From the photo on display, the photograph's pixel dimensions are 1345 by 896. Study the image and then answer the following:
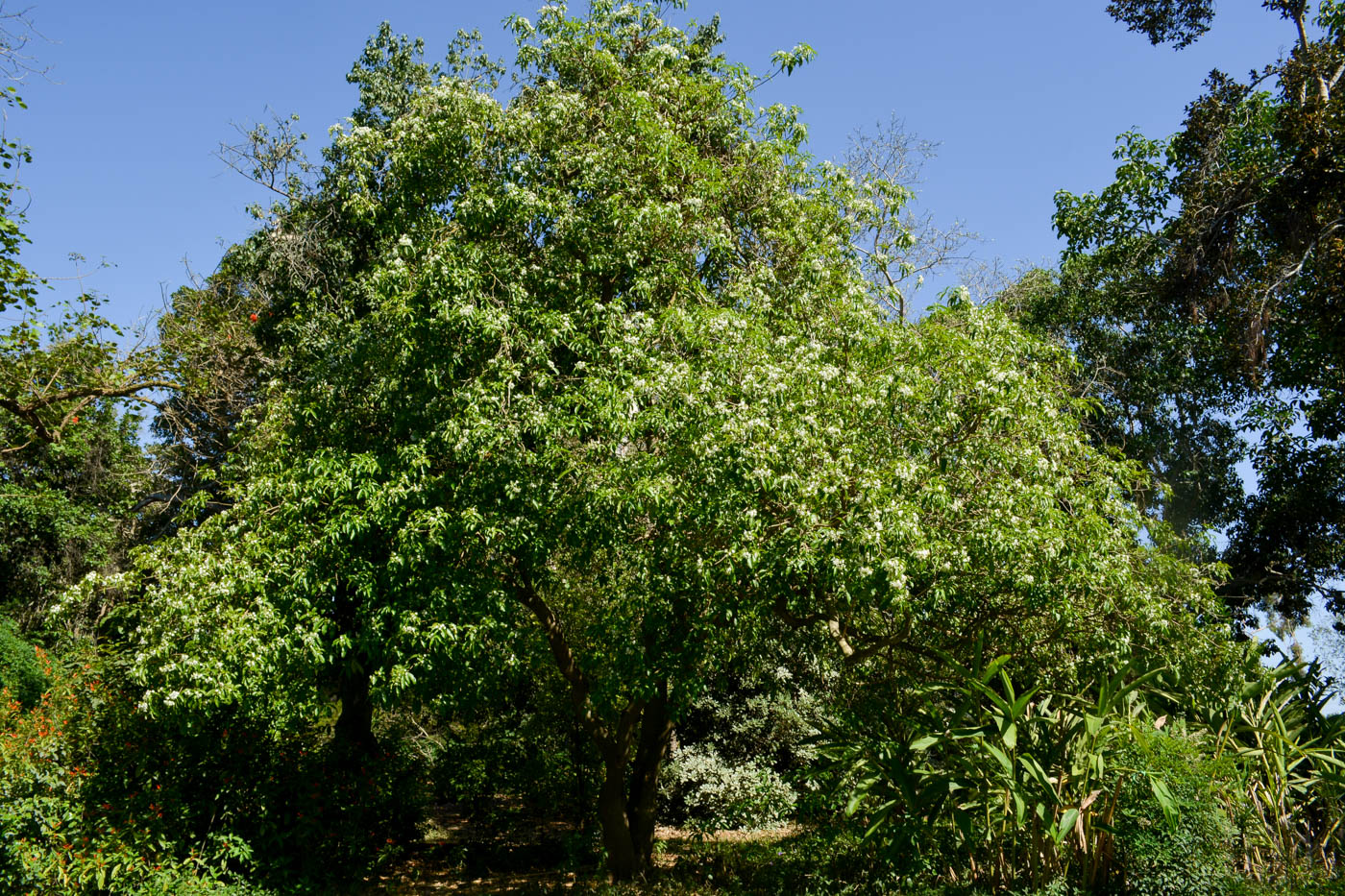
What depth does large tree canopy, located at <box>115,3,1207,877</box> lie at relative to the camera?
298 inches

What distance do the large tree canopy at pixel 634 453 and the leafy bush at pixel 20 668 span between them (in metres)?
11.0

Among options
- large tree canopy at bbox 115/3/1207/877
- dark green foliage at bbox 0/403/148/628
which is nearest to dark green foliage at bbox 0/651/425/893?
large tree canopy at bbox 115/3/1207/877

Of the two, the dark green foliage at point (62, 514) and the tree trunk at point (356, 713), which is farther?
the dark green foliage at point (62, 514)

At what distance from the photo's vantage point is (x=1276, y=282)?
1257cm

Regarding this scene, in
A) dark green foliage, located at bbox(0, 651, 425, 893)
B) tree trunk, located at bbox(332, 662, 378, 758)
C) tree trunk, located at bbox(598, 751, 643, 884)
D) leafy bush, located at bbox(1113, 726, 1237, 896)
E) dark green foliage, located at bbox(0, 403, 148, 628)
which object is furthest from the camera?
dark green foliage, located at bbox(0, 403, 148, 628)

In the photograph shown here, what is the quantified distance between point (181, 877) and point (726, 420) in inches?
266

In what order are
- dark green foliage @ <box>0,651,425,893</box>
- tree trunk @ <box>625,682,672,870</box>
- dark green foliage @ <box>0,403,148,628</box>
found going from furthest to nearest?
dark green foliage @ <box>0,403,148,628</box>, tree trunk @ <box>625,682,672,870</box>, dark green foliage @ <box>0,651,425,893</box>

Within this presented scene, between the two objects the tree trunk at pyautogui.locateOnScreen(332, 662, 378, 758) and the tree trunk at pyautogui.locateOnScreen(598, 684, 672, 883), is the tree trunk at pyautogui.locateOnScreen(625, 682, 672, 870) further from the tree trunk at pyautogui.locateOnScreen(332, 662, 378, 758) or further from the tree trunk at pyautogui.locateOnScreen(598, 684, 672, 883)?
the tree trunk at pyautogui.locateOnScreen(332, 662, 378, 758)

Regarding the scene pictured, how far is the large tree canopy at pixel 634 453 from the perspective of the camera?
24.8 ft

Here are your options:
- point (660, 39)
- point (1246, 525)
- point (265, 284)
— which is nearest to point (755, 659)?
point (660, 39)

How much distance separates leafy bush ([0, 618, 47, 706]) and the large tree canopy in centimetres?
1099

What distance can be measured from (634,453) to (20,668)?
56.6 feet

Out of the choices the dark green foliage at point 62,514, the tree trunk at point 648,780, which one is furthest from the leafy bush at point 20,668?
the tree trunk at point 648,780

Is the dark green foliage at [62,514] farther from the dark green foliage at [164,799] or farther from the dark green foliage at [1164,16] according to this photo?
the dark green foliage at [1164,16]
